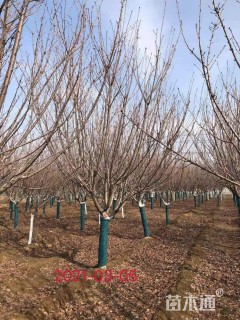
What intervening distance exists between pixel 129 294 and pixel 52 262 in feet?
9.83

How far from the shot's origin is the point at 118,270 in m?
7.88

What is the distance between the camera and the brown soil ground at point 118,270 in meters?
5.61

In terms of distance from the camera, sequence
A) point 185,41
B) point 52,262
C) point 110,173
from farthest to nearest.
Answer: point 52,262
point 110,173
point 185,41

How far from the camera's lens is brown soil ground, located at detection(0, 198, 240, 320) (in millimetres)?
5613

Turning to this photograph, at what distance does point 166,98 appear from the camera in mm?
7578

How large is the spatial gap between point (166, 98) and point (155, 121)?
36.4 inches

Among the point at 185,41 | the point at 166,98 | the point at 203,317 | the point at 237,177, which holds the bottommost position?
the point at 203,317

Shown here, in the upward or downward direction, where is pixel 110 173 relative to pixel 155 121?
downward

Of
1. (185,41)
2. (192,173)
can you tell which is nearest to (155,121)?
(185,41)

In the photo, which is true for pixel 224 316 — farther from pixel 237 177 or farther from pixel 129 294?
pixel 237 177

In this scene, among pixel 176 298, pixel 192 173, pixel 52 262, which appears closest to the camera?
pixel 176 298

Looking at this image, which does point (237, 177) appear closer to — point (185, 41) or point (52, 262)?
point (185, 41)

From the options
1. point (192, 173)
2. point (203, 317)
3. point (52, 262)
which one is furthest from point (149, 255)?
point (192, 173)

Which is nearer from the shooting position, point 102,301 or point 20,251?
point 102,301
